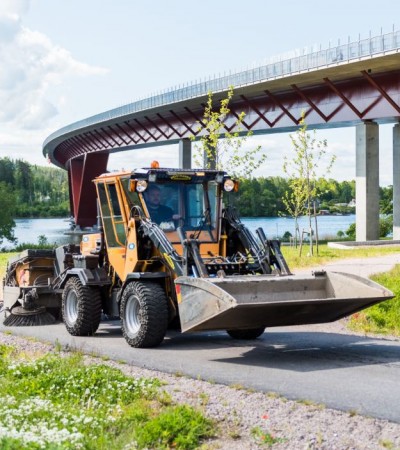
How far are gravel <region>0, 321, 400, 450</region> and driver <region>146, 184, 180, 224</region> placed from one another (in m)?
3.89

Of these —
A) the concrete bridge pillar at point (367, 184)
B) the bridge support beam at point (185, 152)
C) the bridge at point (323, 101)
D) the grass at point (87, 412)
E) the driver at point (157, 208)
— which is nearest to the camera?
the grass at point (87, 412)

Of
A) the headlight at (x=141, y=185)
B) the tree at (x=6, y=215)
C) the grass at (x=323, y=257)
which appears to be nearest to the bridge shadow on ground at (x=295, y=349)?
the headlight at (x=141, y=185)

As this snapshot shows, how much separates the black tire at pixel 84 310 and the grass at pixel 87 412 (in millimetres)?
3764

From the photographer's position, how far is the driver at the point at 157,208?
38.8ft

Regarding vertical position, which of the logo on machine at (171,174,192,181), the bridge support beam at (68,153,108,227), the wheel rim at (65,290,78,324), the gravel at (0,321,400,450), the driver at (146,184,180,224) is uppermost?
the bridge support beam at (68,153,108,227)

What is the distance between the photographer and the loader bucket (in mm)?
9570

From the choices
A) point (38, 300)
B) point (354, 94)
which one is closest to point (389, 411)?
point (38, 300)

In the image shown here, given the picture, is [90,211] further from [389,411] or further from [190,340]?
[389,411]

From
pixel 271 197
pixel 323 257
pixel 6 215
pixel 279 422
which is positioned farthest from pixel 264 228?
pixel 279 422

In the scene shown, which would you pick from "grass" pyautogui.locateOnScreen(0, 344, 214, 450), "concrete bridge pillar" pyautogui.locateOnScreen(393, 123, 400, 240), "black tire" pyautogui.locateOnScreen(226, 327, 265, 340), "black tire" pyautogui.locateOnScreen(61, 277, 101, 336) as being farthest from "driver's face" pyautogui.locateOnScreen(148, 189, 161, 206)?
"concrete bridge pillar" pyautogui.locateOnScreen(393, 123, 400, 240)

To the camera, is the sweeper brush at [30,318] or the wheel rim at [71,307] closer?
the wheel rim at [71,307]

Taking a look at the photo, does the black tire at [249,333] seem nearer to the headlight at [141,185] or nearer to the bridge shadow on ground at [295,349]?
the bridge shadow on ground at [295,349]

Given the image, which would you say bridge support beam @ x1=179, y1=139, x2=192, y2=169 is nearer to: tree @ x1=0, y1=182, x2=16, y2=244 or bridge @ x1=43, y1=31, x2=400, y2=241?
bridge @ x1=43, y1=31, x2=400, y2=241

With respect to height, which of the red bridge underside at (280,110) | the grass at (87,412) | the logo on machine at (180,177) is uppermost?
the red bridge underside at (280,110)
